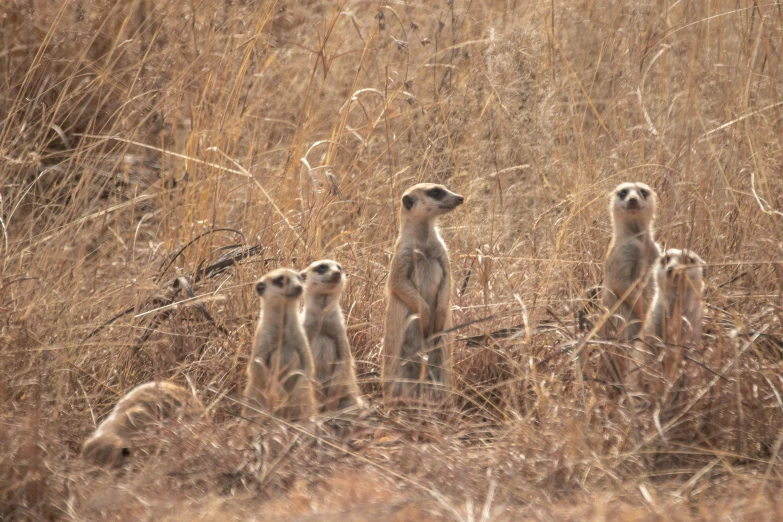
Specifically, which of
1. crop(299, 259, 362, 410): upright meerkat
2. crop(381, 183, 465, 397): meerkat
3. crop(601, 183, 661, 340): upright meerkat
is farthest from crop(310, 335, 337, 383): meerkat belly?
crop(601, 183, 661, 340): upright meerkat

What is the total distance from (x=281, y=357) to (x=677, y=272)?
4.57 ft

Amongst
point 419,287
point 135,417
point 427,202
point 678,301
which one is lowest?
point 135,417

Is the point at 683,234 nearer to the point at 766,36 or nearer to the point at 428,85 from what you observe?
the point at 766,36

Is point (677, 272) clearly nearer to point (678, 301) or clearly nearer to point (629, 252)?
point (678, 301)

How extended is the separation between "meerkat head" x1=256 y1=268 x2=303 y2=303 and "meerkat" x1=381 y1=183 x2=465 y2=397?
20.6 inches

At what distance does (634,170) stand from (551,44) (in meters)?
0.85

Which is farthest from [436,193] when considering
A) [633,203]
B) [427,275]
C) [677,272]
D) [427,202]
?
[677,272]

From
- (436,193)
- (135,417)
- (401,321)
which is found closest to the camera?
(135,417)

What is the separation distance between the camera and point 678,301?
10.4 feet

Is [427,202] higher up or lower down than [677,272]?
higher up

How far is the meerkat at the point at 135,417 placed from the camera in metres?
3.12

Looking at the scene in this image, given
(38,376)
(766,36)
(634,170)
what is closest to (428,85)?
(634,170)

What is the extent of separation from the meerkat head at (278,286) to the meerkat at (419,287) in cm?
52

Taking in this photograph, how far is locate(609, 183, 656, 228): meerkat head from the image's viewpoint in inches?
156
